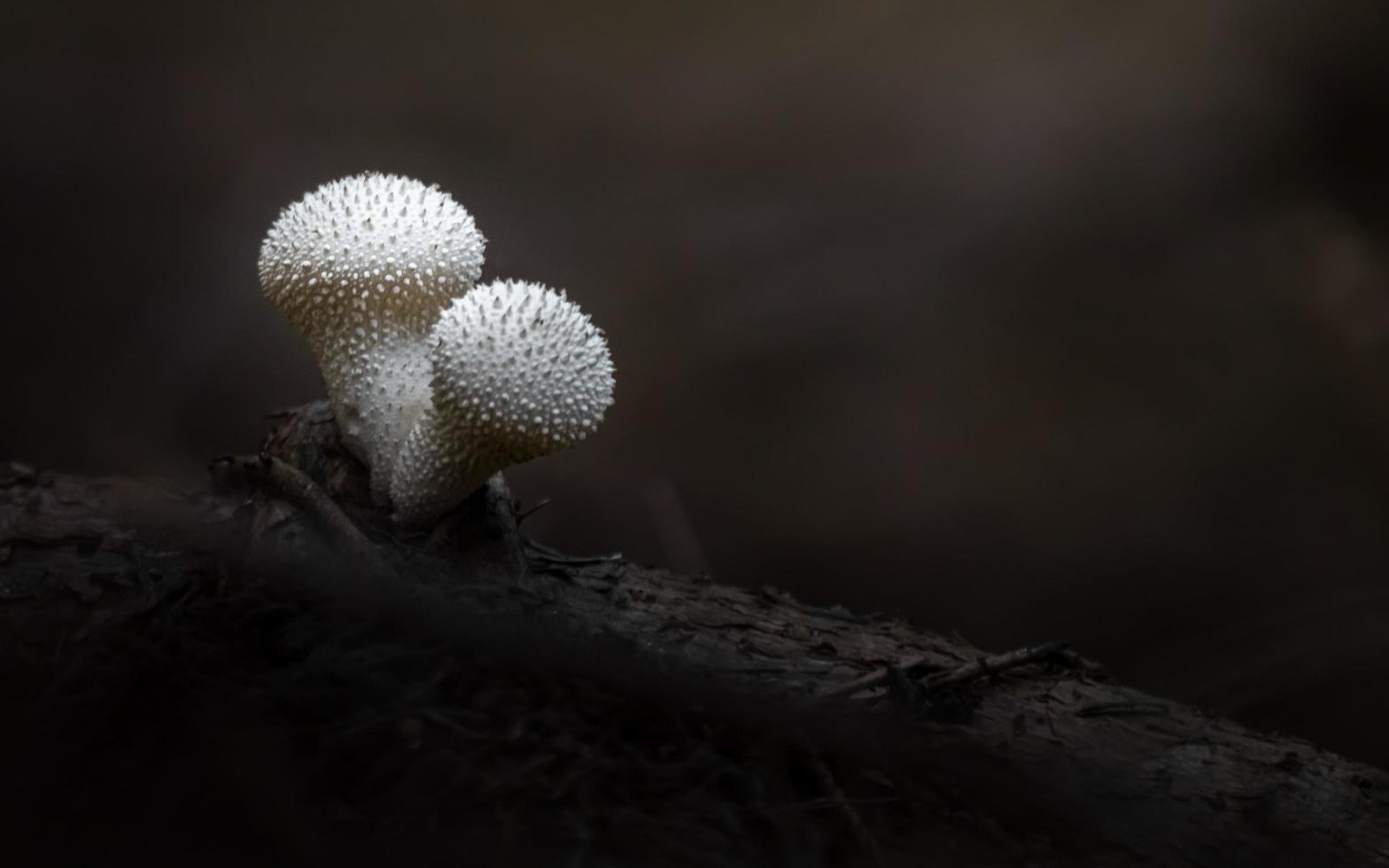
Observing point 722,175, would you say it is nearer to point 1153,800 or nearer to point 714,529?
point 714,529

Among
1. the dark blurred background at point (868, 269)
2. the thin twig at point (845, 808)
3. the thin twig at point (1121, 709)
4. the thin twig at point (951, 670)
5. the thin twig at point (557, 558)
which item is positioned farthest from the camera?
the dark blurred background at point (868, 269)

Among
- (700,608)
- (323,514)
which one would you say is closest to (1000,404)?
(700,608)

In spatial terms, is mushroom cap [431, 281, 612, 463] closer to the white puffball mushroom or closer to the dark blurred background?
the white puffball mushroom

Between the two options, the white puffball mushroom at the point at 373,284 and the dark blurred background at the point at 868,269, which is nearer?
the white puffball mushroom at the point at 373,284

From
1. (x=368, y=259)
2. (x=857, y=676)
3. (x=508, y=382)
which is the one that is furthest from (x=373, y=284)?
(x=857, y=676)

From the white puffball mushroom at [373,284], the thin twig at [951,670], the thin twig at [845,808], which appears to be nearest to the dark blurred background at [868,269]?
the white puffball mushroom at [373,284]

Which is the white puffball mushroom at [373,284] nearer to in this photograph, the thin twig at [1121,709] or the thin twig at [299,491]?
the thin twig at [299,491]
